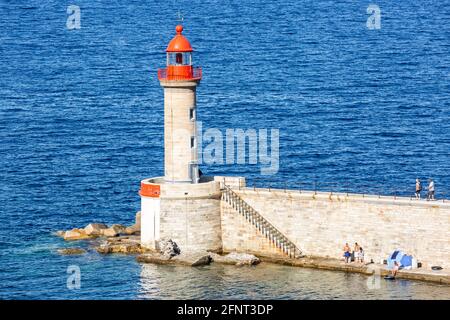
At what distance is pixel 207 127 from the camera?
140 meters

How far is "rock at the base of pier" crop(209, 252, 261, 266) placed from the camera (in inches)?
3772

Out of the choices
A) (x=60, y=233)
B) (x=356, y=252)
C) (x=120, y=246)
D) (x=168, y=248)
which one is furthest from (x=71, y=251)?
(x=356, y=252)

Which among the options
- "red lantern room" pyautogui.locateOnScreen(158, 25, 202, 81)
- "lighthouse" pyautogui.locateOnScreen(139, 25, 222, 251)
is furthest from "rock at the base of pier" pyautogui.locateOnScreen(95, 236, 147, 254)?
"red lantern room" pyautogui.locateOnScreen(158, 25, 202, 81)

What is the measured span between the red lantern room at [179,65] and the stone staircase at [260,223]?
7.19 meters

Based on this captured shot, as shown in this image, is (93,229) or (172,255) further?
(93,229)

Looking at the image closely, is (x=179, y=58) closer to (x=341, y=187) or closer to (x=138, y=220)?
(x=138, y=220)

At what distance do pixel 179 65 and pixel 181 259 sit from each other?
12.0 m

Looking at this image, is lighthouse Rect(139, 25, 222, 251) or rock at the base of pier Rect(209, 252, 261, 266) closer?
rock at the base of pier Rect(209, 252, 261, 266)

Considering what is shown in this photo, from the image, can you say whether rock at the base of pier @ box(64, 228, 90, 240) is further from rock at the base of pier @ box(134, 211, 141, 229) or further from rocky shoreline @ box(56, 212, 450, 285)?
rock at the base of pier @ box(134, 211, 141, 229)

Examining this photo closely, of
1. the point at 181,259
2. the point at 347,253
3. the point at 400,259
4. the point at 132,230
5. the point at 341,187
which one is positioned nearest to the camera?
A: the point at 400,259

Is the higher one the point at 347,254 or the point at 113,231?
the point at 113,231

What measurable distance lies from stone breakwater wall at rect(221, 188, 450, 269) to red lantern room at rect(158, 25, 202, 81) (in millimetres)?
7664

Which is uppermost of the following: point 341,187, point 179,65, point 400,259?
point 179,65
